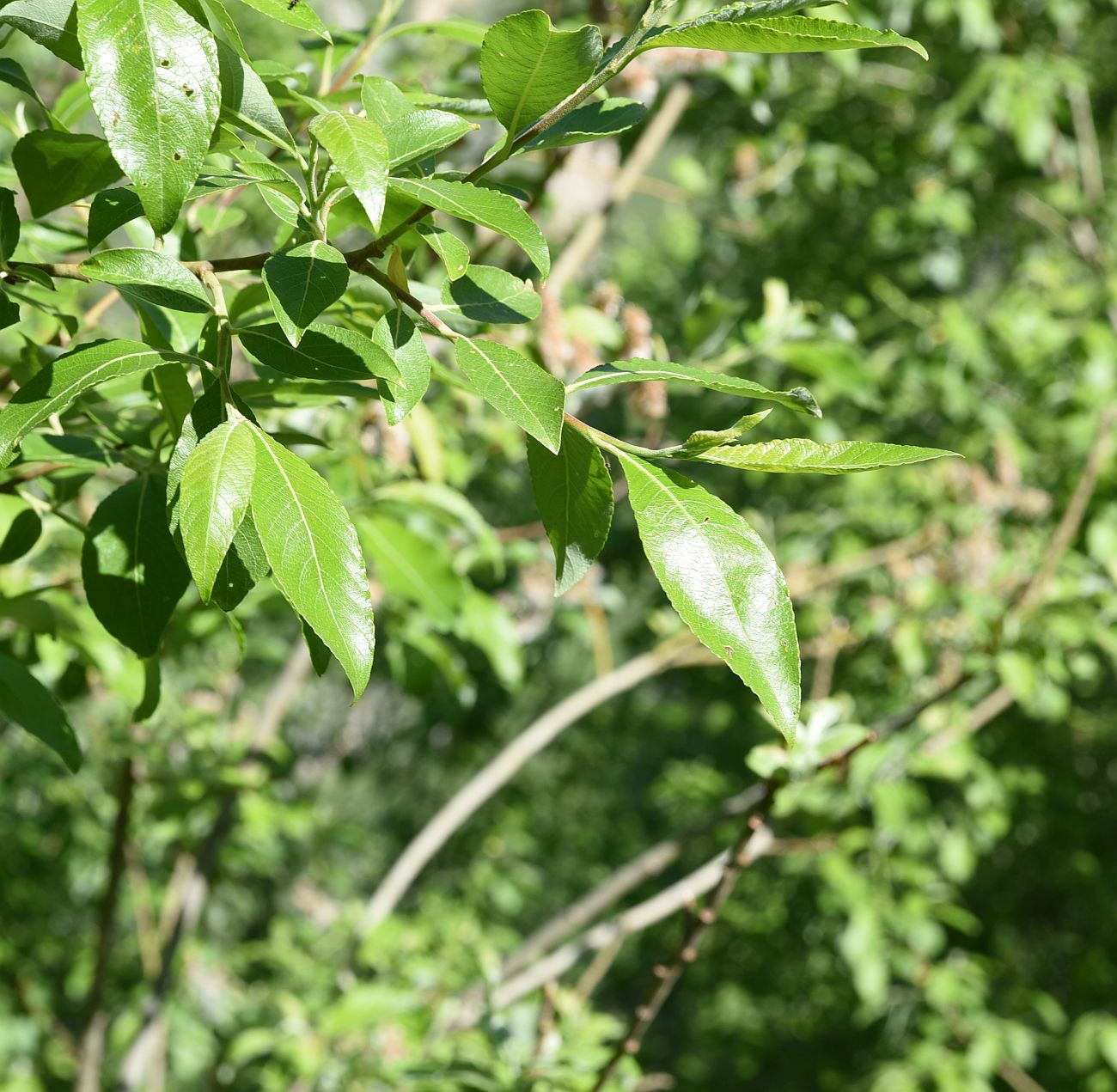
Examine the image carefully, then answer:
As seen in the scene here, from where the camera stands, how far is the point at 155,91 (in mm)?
506

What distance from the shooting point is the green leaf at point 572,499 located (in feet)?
1.93

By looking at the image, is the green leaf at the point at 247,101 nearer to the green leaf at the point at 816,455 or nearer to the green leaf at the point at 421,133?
the green leaf at the point at 421,133

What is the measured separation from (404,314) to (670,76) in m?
1.79

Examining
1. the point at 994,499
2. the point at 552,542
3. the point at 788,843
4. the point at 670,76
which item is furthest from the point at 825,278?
the point at 552,542

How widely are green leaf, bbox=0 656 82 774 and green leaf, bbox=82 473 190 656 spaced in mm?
148

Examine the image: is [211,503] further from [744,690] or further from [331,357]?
[744,690]

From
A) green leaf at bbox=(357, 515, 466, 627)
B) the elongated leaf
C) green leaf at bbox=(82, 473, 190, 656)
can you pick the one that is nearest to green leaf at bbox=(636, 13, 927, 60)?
the elongated leaf

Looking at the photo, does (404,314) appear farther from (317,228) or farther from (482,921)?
(482,921)

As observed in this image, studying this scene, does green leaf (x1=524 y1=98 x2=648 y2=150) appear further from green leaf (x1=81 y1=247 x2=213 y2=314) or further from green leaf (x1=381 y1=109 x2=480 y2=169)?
green leaf (x1=81 y1=247 x2=213 y2=314)

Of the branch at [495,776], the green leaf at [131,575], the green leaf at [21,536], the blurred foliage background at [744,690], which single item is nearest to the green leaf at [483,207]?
the green leaf at [131,575]

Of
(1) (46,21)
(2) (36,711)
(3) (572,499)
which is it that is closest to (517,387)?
(3) (572,499)

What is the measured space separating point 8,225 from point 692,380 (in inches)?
13.9

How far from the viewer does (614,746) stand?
509 centimetres

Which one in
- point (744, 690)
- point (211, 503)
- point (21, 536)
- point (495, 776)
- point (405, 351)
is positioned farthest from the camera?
point (744, 690)
